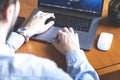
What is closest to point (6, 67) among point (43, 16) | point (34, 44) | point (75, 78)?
point (75, 78)

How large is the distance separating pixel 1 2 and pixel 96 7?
0.70 meters

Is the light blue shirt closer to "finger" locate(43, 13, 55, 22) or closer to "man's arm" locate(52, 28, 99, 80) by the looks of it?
"man's arm" locate(52, 28, 99, 80)

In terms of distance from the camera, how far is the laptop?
4.16 ft

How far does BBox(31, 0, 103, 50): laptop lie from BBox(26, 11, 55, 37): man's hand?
0.07 ft

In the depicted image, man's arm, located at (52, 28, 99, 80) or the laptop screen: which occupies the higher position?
the laptop screen

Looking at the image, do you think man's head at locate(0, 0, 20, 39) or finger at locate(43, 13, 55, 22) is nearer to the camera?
man's head at locate(0, 0, 20, 39)

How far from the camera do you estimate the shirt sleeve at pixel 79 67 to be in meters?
1.04

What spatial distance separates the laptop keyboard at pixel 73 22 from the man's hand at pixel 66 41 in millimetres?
79

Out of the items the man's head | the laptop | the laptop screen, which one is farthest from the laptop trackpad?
the man's head

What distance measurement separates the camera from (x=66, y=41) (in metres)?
1.18

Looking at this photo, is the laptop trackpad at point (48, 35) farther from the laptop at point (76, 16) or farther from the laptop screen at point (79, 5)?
the laptop screen at point (79, 5)

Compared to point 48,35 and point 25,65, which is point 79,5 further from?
point 25,65

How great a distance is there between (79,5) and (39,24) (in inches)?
9.0

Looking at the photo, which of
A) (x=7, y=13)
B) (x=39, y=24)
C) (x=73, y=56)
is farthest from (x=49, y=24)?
(x=7, y=13)
